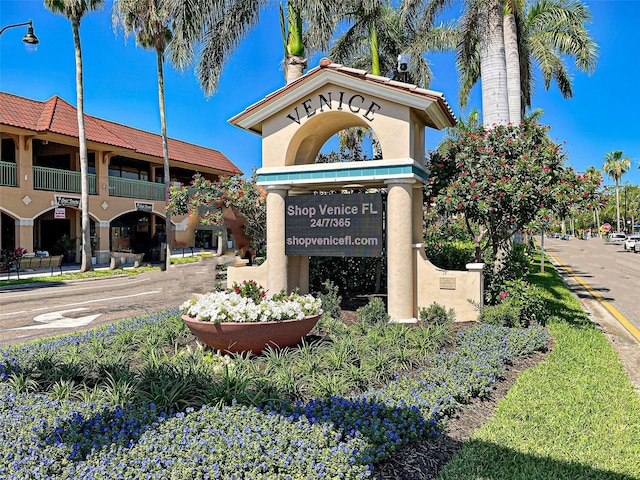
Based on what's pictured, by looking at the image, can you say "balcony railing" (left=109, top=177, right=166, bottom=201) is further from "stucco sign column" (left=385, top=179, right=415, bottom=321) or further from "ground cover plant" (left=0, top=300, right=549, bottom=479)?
"stucco sign column" (left=385, top=179, right=415, bottom=321)

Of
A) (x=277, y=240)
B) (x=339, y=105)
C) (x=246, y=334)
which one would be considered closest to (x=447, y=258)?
(x=277, y=240)

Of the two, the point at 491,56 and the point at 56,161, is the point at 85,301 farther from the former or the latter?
the point at 56,161

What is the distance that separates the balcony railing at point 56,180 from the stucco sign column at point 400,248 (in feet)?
78.1

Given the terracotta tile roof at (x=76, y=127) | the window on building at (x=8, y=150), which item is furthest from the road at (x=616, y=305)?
the window on building at (x=8, y=150)

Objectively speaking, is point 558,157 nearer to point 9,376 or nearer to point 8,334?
point 9,376

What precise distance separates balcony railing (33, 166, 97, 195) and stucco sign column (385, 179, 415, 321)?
78.1 feet

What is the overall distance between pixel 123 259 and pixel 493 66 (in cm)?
2505

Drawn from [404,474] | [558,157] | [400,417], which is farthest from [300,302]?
[558,157]

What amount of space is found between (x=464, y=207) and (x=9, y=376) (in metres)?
8.37

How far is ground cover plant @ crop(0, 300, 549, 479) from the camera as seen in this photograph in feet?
12.5

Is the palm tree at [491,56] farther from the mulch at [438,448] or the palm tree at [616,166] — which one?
the palm tree at [616,166]

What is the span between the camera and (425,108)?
8797mm

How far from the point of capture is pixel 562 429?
4.72m

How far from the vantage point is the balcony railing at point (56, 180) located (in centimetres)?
2573
